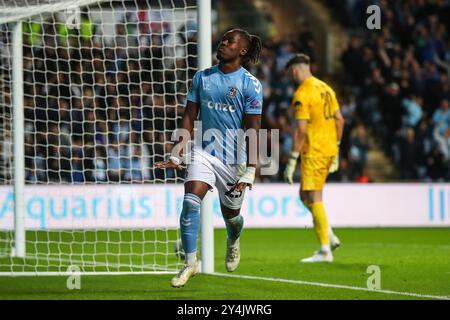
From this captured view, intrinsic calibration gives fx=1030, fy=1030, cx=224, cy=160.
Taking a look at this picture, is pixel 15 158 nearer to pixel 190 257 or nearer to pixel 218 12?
pixel 190 257

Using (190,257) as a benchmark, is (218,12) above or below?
above

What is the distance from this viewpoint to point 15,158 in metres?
12.6

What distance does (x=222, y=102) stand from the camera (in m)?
8.64

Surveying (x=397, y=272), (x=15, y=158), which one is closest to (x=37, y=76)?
(x=15, y=158)

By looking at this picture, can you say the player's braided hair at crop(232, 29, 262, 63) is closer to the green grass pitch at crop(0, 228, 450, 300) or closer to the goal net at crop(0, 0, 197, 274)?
the green grass pitch at crop(0, 228, 450, 300)

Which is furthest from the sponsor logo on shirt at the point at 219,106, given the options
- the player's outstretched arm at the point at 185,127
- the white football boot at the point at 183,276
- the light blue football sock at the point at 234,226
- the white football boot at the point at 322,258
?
the white football boot at the point at 322,258

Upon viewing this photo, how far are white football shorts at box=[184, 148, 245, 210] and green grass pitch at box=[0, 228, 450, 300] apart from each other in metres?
0.82

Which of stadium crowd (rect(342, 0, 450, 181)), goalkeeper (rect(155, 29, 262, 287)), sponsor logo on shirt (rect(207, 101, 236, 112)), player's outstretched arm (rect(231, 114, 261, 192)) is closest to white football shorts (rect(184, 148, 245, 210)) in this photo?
goalkeeper (rect(155, 29, 262, 287))

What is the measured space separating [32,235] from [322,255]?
5.27 m

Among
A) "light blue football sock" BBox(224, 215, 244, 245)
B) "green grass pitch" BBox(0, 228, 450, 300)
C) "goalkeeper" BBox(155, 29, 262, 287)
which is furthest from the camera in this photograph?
"light blue football sock" BBox(224, 215, 244, 245)

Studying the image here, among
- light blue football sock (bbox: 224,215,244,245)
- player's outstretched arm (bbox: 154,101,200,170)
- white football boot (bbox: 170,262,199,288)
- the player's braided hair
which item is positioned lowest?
white football boot (bbox: 170,262,199,288)

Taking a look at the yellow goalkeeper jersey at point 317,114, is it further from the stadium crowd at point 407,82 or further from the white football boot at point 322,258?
the stadium crowd at point 407,82

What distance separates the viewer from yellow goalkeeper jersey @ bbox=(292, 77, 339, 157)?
1185 cm
